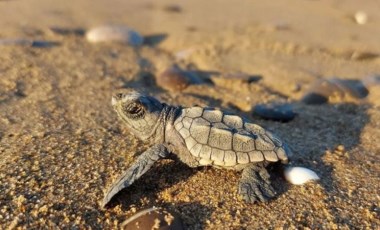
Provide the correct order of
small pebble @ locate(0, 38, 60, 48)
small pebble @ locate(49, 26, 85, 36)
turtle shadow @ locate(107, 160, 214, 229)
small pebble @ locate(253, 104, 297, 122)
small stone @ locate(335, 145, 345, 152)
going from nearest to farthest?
turtle shadow @ locate(107, 160, 214, 229) < small stone @ locate(335, 145, 345, 152) < small pebble @ locate(253, 104, 297, 122) < small pebble @ locate(0, 38, 60, 48) < small pebble @ locate(49, 26, 85, 36)

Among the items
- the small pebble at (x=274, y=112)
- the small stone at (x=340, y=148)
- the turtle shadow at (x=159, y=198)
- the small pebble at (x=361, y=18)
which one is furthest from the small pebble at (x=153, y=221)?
the small pebble at (x=361, y=18)

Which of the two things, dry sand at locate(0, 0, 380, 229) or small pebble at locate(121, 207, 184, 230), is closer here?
small pebble at locate(121, 207, 184, 230)

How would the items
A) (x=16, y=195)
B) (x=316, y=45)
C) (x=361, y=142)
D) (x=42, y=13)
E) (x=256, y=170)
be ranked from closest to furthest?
(x=16, y=195)
(x=256, y=170)
(x=361, y=142)
(x=316, y=45)
(x=42, y=13)

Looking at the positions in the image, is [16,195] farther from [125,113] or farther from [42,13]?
[42,13]

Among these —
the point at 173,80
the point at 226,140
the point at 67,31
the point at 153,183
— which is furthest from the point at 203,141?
the point at 67,31

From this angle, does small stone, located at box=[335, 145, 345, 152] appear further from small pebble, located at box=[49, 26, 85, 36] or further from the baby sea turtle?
small pebble, located at box=[49, 26, 85, 36]

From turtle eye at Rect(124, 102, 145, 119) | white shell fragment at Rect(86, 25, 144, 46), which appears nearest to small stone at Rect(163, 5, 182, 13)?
white shell fragment at Rect(86, 25, 144, 46)

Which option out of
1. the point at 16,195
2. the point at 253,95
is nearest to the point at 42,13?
the point at 253,95
